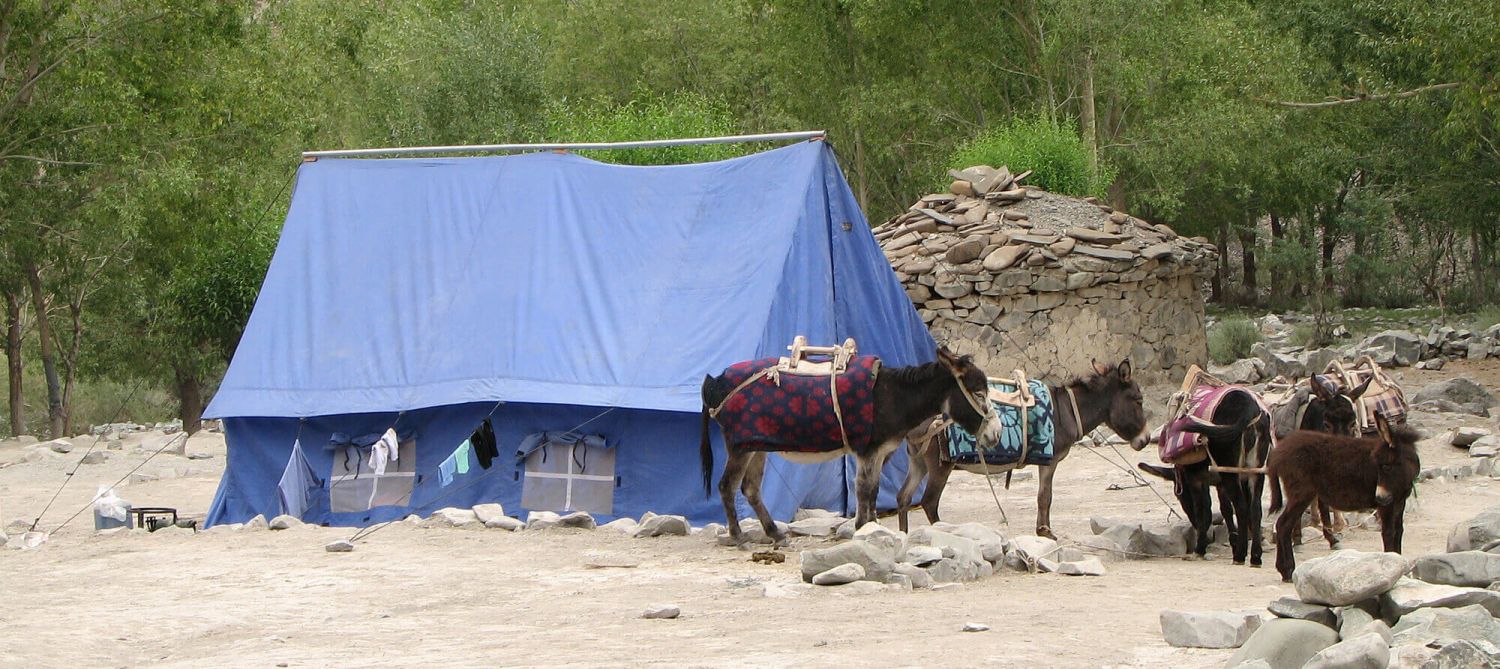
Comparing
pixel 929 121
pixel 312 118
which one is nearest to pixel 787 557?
pixel 312 118

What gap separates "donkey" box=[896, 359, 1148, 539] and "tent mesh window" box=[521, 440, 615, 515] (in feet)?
8.78

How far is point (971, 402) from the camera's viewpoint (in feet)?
33.8

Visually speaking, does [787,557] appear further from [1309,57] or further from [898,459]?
[1309,57]

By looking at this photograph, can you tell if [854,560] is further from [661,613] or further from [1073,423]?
[1073,423]

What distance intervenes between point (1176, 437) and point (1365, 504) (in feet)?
4.36

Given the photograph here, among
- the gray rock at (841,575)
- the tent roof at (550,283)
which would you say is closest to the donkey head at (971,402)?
the gray rock at (841,575)

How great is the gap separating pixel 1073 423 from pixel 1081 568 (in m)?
2.08

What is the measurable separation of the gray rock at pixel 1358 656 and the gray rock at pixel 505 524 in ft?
23.5

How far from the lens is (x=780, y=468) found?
11.9 metres

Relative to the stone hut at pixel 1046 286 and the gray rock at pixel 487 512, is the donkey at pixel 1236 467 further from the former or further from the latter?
the stone hut at pixel 1046 286

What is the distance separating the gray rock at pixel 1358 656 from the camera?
18.3 ft

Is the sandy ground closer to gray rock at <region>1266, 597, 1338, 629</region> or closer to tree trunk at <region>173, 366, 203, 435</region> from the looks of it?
gray rock at <region>1266, 597, 1338, 629</region>

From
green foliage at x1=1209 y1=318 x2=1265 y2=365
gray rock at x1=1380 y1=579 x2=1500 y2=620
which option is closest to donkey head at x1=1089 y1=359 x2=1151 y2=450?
gray rock at x1=1380 y1=579 x2=1500 y2=620

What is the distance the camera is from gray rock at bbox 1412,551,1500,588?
291 inches
